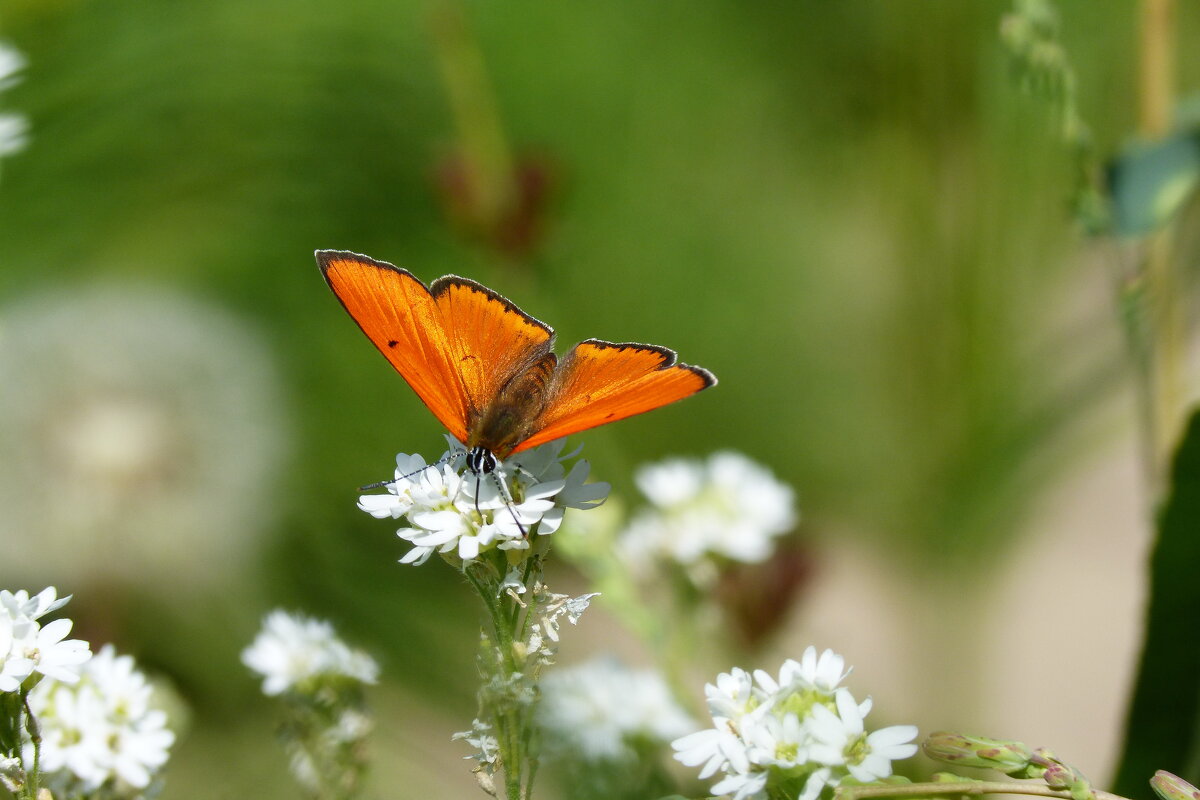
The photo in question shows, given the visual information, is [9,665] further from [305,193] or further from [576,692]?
[305,193]

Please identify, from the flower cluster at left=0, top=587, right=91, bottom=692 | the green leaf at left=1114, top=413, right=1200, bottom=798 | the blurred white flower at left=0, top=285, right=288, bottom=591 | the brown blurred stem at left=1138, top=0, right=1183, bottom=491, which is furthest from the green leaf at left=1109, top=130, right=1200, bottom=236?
the blurred white flower at left=0, top=285, right=288, bottom=591

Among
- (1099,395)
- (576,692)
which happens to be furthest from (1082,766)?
(576,692)

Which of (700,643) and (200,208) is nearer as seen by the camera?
(700,643)

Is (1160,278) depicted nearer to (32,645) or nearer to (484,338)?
(484,338)

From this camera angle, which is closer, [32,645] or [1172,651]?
[32,645]

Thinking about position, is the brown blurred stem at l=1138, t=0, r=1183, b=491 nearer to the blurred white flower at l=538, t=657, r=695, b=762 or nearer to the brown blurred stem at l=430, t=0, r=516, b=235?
the blurred white flower at l=538, t=657, r=695, b=762

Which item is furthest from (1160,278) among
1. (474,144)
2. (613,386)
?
(474,144)
